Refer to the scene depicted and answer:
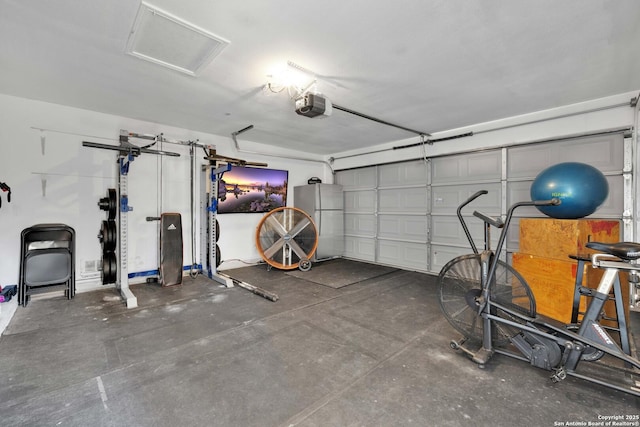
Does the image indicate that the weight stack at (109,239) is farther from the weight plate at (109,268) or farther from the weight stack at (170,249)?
the weight stack at (170,249)

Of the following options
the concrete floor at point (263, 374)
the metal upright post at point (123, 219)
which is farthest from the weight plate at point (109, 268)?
the concrete floor at point (263, 374)

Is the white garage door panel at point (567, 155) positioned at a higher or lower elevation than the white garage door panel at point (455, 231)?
higher

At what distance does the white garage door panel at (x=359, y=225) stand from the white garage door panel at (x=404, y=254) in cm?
37

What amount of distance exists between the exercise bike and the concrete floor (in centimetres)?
14

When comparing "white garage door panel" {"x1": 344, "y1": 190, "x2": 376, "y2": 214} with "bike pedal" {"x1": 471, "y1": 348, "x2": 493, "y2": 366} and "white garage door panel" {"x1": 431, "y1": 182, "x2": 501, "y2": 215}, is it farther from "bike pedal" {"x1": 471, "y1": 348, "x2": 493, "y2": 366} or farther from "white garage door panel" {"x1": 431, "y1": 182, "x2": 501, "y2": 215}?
"bike pedal" {"x1": 471, "y1": 348, "x2": 493, "y2": 366}

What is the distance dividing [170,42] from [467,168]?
451cm

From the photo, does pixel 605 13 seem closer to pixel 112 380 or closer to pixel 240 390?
pixel 240 390

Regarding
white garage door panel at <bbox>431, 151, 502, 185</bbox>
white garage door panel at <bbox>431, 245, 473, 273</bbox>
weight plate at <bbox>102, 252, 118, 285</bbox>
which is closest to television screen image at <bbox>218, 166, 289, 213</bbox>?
weight plate at <bbox>102, 252, 118, 285</bbox>

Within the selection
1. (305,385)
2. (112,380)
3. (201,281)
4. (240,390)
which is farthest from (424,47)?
(201,281)

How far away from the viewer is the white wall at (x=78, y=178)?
134 inches

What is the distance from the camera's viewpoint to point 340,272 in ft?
16.9

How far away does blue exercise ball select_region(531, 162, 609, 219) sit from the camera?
2.57 m

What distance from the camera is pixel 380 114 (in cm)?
395

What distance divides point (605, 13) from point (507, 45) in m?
0.56
